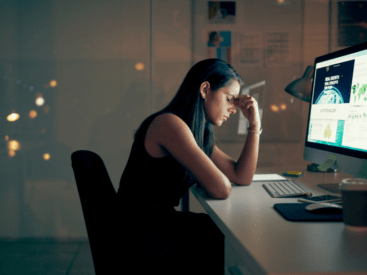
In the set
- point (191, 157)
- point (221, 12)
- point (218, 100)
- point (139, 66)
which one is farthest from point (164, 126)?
point (221, 12)

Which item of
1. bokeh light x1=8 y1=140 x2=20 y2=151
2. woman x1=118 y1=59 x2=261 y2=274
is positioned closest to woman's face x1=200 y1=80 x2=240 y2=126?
woman x1=118 y1=59 x2=261 y2=274

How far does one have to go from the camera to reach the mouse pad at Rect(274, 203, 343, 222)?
0.79m

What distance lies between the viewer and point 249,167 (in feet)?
4.33

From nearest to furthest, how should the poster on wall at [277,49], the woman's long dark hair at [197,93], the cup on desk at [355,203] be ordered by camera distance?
the cup on desk at [355,203]
the woman's long dark hair at [197,93]
the poster on wall at [277,49]

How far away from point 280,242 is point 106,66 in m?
2.12

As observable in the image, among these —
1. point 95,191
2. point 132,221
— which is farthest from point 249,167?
point 95,191

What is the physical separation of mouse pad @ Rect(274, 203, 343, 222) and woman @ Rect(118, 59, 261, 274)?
0.70 ft

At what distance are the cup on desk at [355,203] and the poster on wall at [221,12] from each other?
2.04 m

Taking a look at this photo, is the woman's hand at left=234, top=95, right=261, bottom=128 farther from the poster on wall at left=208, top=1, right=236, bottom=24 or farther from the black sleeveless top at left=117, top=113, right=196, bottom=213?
the poster on wall at left=208, top=1, right=236, bottom=24

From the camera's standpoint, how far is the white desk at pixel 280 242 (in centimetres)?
53

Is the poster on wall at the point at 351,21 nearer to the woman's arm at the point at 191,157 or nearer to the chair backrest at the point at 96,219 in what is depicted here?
the woman's arm at the point at 191,157

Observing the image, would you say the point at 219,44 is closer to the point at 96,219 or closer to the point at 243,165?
the point at 243,165

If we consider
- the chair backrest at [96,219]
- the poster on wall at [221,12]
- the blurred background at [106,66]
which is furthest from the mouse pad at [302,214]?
the poster on wall at [221,12]

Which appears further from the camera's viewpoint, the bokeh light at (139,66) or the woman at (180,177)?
the bokeh light at (139,66)
